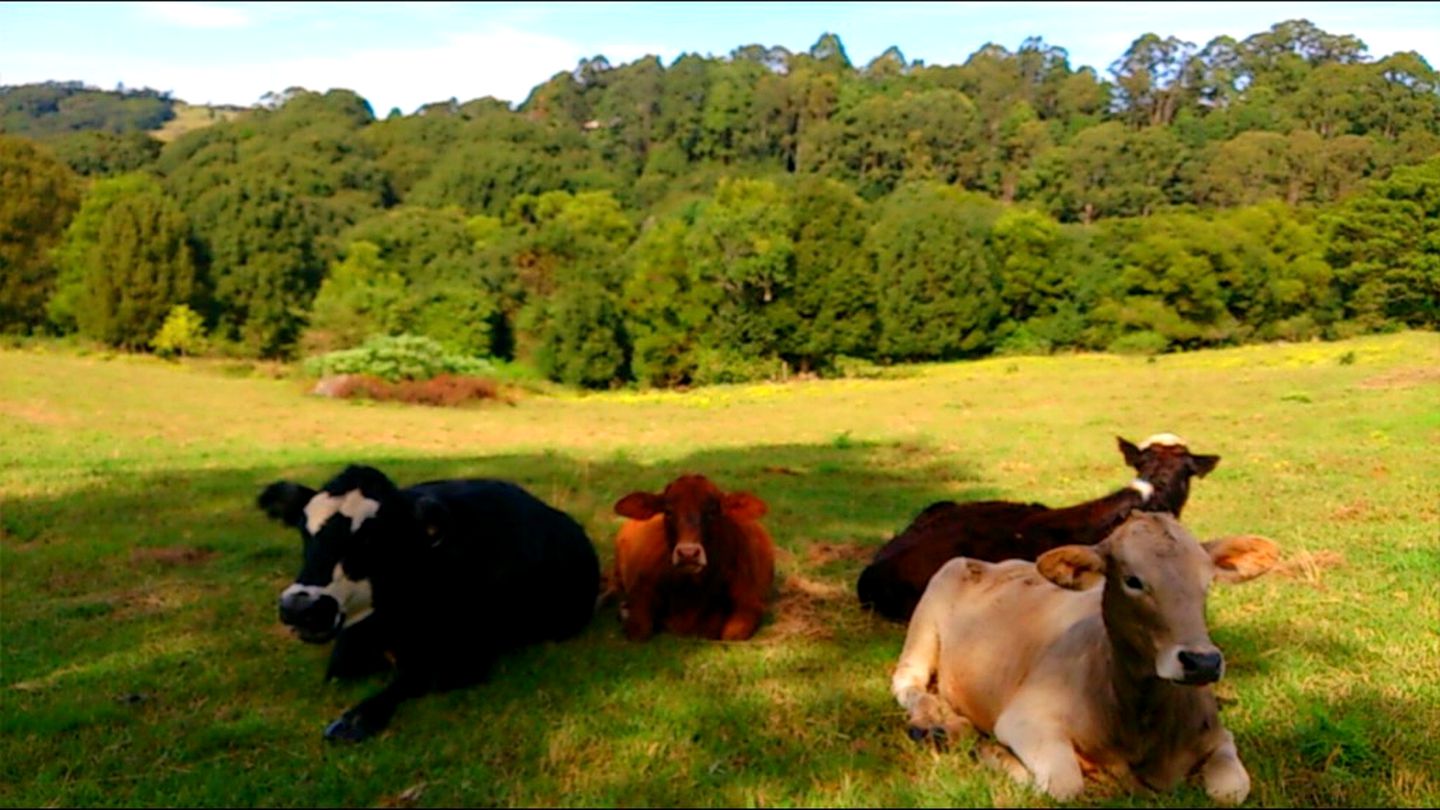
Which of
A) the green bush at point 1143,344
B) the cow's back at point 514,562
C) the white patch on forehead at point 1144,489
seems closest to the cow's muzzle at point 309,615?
the cow's back at point 514,562

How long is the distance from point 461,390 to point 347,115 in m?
117

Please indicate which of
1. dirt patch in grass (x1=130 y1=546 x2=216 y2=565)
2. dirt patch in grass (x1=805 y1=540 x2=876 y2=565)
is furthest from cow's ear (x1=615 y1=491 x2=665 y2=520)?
dirt patch in grass (x1=130 y1=546 x2=216 y2=565)

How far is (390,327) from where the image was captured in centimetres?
6481

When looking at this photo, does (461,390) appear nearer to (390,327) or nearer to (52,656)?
(390,327)

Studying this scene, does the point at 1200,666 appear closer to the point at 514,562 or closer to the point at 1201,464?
the point at 514,562

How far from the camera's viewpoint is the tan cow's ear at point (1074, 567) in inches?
190

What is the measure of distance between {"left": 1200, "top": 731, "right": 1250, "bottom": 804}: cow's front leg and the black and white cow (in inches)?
159

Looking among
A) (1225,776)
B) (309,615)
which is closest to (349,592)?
(309,615)

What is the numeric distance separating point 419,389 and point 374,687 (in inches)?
1344

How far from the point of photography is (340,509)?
621 centimetres

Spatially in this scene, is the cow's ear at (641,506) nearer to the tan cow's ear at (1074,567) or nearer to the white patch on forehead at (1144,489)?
the white patch on forehead at (1144,489)

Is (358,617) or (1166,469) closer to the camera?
(358,617)

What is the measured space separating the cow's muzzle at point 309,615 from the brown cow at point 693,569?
2541 mm

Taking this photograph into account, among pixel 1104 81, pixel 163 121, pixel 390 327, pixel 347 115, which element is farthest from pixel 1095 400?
pixel 163 121
